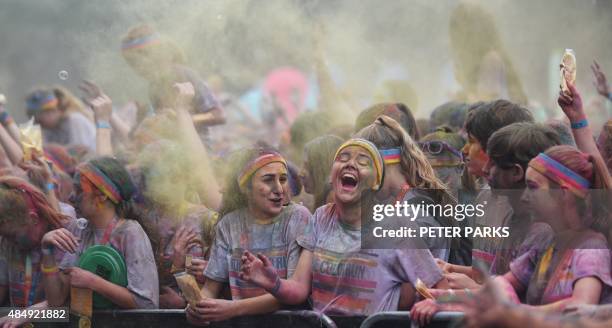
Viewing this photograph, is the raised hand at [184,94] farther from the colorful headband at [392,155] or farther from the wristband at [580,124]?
the wristband at [580,124]

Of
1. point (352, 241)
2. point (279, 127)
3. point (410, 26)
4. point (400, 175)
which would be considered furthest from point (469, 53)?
point (352, 241)

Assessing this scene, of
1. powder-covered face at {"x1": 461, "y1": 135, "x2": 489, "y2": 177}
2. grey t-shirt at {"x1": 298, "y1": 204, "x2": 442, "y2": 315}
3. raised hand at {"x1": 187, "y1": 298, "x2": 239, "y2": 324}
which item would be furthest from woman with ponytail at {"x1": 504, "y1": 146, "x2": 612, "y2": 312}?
raised hand at {"x1": 187, "y1": 298, "x2": 239, "y2": 324}

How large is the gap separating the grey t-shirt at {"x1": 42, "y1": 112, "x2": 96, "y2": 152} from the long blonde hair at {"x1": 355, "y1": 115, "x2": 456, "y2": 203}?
12.2 ft

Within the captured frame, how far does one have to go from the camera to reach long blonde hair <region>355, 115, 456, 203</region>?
450 centimetres

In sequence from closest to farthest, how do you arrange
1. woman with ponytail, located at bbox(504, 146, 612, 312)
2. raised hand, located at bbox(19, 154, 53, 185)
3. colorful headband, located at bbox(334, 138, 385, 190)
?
woman with ponytail, located at bbox(504, 146, 612, 312), colorful headband, located at bbox(334, 138, 385, 190), raised hand, located at bbox(19, 154, 53, 185)

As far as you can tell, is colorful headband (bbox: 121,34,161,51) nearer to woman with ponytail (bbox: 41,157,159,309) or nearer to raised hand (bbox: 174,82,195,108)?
raised hand (bbox: 174,82,195,108)

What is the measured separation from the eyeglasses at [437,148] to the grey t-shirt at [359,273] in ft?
3.04

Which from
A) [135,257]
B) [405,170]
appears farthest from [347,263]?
[135,257]

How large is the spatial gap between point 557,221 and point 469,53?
388 cm

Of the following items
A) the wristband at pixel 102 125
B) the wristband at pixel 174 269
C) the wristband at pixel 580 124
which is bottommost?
the wristband at pixel 174 269

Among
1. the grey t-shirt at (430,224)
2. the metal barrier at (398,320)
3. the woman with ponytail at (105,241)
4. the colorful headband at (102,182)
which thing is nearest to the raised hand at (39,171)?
the woman with ponytail at (105,241)

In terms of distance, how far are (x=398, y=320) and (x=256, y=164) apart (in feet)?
3.85

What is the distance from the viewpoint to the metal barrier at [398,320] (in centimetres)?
370

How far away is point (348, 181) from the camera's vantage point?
4270 millimetres
